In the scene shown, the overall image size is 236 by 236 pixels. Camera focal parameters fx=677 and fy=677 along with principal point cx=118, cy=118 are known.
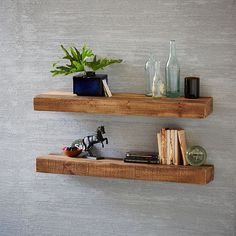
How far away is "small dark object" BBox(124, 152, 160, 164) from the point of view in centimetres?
402

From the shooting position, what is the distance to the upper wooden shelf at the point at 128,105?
379 cm

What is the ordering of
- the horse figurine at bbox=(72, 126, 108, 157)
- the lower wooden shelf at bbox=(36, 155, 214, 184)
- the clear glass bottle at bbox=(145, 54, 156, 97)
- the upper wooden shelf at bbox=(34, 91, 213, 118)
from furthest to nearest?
the horse figurine at bbox=(72, 126, 108, 157), the clear glass bottle at bbox=(145, 54, 156, 97), the lower wooden shelf at bbox=(36, 155, 214, 184), the upper wooden shelf at bbox=(34, 91, 213, 118)

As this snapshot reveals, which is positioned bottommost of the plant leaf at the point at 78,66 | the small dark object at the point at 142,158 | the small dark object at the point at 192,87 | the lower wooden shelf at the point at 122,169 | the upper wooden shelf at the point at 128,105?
the lower wooden shelf at the point at 122,169

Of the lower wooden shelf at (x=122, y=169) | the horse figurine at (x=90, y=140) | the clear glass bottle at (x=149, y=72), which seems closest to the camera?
the lower wooden shelf at (x=122, y=169)

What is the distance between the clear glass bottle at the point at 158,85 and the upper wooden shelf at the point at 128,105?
49mm

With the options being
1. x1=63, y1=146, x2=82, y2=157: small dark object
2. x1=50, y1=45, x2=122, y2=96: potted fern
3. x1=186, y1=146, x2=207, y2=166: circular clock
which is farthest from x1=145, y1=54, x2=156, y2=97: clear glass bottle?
x1=63, y1=146, x2=82, y2=157: small dark object

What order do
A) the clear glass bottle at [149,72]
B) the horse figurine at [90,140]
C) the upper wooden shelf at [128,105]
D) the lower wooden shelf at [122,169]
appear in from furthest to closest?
1. the horse figurine at [90,140]
2. the clear glass bottle at [149,72]
3. the lower wooden shelf at [122,169]
4. the upper wooden shelf at [128,105]

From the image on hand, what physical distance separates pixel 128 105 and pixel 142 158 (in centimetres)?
35

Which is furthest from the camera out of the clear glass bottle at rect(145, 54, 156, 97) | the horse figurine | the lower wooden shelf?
the horse figurine

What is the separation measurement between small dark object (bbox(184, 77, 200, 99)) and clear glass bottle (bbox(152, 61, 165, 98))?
0.14m

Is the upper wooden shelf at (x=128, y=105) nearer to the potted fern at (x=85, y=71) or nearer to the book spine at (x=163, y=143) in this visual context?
the potted fern at (x=85, y=71)

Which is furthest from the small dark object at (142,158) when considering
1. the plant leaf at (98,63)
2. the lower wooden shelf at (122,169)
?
the plant leaf at (98,63)

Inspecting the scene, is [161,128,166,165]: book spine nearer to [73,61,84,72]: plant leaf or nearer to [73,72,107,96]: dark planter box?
[73,72,107,96]: dark planter box

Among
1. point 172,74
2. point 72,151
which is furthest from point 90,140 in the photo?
point 172,74
